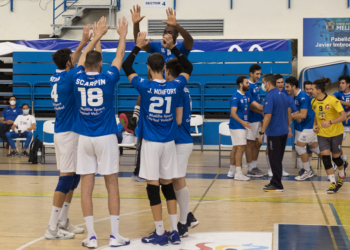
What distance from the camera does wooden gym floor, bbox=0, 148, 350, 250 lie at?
4164mm

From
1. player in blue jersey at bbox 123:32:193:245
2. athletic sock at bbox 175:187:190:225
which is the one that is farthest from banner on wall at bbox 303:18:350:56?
player in blue jersey at bbox 123:32:193:245

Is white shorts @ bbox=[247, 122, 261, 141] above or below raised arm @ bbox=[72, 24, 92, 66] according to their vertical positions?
below

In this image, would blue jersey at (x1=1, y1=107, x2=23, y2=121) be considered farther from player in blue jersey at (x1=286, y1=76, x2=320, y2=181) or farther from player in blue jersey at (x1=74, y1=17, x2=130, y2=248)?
player in blue jersey at (x1=74, y1=17, x2=130, y2=248)

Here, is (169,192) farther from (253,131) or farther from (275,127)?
(253,131)

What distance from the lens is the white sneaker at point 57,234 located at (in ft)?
14.0

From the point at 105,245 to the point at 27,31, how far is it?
1485 centimetres

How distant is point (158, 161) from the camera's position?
4105 mm

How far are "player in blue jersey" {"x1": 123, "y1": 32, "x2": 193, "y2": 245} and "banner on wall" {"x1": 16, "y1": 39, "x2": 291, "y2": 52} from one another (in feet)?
37.3

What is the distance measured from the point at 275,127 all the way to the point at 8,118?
996 centimetres

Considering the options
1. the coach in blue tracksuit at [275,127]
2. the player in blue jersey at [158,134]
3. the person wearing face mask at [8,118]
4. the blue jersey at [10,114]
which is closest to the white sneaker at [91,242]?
the player in blue jersey at [158,134]

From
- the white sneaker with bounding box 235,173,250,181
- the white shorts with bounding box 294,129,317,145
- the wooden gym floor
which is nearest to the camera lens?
the wooden gym floor

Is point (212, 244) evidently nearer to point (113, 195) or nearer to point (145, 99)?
point (113, 195)

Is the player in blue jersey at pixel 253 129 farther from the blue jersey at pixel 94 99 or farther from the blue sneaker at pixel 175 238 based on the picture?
the blue jersey at pixel 94 99

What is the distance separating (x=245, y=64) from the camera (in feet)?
48.6
